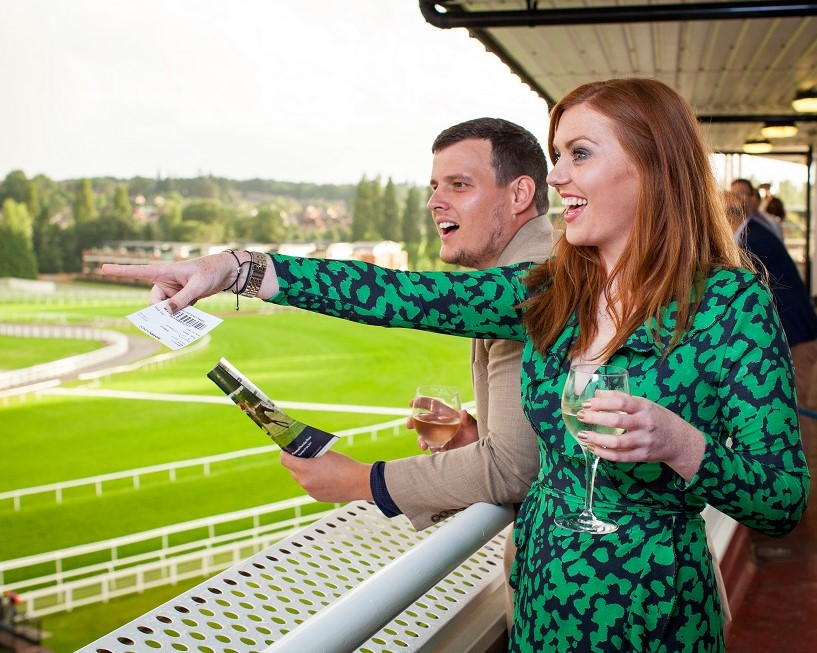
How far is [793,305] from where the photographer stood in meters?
3.16

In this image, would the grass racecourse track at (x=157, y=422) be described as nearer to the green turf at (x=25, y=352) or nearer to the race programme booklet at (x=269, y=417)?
the green turf at (x=25, y=352)

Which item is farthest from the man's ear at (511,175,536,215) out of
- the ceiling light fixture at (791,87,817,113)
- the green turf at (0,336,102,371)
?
the green turf at (0,336,102,371)

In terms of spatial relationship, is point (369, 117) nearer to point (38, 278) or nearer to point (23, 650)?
point (38, 278)

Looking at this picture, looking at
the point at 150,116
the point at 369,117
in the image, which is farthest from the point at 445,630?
the point at 369,117

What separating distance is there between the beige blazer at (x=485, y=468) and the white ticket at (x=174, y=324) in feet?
1.35

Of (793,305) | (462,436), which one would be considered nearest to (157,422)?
(793,305)

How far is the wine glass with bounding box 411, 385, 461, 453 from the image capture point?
149cm

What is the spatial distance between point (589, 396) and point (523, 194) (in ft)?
1.92

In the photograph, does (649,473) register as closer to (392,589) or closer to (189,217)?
(392,589)

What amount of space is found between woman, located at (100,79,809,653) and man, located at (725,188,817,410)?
1.94m

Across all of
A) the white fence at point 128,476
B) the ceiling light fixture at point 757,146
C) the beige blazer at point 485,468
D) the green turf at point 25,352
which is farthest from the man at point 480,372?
the green turf at point 25,352

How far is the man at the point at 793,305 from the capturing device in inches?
121

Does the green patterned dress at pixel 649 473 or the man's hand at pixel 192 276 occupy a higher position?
the man's hand at pixel 192 276

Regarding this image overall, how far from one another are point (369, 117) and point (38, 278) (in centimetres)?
1300
